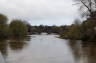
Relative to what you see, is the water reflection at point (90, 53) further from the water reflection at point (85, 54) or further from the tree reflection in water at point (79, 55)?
the tree reflection in water at point (79, 55)

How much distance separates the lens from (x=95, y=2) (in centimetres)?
3256

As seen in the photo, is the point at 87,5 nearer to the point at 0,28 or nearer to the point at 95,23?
the point at 95,23

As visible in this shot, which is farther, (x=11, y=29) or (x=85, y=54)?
(x=11, y=29)

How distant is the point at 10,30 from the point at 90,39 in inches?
1282

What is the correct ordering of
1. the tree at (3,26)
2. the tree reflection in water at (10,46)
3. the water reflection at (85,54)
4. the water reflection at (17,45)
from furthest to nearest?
the tree at (3,26) < the water reflection at (17,45) < the tree reflection in water at (10,46) < the water reflection at (85,54)

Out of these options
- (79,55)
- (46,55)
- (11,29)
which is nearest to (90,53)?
(79,55)

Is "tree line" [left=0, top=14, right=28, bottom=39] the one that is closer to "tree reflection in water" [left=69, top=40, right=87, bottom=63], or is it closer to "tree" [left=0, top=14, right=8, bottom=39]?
"tree" [left=0, top=14, right=8, bottom=39]

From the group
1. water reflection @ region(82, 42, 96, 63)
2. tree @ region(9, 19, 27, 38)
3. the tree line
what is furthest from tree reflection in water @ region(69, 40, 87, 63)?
tree @ region(9, 19, 27, 38)

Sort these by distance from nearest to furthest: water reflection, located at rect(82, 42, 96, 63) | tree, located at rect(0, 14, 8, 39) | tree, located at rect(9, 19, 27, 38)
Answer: water reflection, located at rect(82, 42, 96, 63) → tree, located at rect(0, 14, 8, 39) → tree, located at rect(9, 19, 27, 38)

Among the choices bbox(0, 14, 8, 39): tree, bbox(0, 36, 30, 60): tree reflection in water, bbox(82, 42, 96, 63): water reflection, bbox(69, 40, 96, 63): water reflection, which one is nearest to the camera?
bbox(69, 40, 96, 63): water reflection

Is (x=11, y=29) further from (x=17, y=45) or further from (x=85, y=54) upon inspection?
(x=85, y=54)

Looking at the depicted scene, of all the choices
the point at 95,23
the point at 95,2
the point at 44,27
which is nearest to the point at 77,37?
the point at 95,23

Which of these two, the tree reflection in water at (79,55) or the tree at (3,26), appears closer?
the tree reflection in water at (79,55)

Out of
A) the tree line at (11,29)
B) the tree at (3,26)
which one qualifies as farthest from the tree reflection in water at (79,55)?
the tree line at (11,29)
